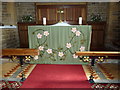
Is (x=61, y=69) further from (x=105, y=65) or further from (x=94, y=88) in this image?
(x=105, y=65)

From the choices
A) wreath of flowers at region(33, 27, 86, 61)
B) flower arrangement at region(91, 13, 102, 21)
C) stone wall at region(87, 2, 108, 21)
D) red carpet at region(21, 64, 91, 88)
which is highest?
stone wall at region(87, 2, 108, 21)

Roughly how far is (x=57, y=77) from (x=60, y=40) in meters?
0.97

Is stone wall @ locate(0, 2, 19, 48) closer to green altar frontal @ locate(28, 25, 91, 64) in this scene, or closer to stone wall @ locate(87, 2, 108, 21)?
green altar frontal @ locate(28, 25, 91, 64)

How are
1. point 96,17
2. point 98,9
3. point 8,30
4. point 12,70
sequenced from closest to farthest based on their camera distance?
point 12,70 → point 8,30 → point 96,17 → point 98,9

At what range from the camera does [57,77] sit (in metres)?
2.44

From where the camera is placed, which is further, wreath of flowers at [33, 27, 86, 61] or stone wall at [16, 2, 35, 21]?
stone wall at [16, 2, 35, 21]

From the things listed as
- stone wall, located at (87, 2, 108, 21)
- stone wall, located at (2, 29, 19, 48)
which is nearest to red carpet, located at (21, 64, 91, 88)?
stone wall, located at (2, 29, 19, 48)

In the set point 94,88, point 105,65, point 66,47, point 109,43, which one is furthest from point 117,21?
point 94,88

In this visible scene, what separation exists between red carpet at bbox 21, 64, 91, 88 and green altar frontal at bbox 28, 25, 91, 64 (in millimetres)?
284

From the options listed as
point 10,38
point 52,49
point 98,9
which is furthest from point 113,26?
point 10,38

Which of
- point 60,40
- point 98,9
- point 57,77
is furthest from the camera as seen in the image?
point 98,9

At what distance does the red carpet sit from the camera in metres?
2.14

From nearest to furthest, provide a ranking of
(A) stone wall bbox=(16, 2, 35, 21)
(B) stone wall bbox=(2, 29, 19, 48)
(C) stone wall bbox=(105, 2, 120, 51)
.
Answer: (B) stone wall bbox=(2, 29, 19, 48) < (C) stone wall bbox=(105, 2, 120, 51) < (A) stone wall bbox=(16, 2, 35, 21)

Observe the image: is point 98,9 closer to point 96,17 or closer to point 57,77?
point 96,17
